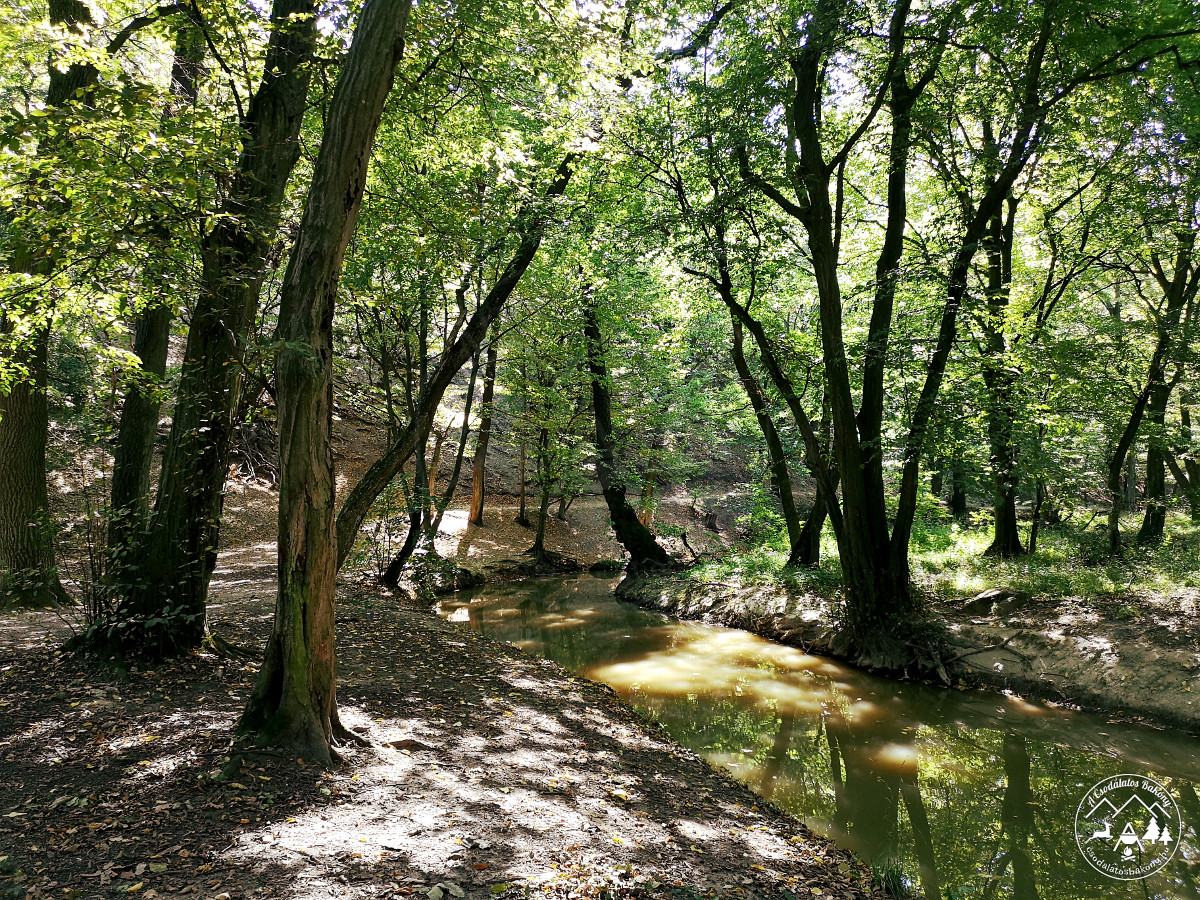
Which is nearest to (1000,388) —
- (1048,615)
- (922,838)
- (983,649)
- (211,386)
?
(1048,615)

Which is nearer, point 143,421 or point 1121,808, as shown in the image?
point 1121,808

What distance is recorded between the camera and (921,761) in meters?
6.20

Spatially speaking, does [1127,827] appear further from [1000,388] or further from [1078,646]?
[1000,388]

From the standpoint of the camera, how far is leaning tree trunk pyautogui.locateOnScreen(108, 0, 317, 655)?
17.5ft

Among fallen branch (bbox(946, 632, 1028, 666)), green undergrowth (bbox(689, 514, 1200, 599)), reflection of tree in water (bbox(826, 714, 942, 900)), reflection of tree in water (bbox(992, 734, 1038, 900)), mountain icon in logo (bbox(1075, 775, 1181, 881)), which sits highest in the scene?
green undergrowth (bbox(689, 514, 1200, 599))

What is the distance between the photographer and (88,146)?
3.86 m

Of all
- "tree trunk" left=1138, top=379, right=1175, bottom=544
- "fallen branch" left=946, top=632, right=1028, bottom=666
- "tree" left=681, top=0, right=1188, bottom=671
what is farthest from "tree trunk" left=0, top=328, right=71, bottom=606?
"tree trunk" left=1138, top=379, right=1175, bottom=544

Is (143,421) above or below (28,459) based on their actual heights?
above

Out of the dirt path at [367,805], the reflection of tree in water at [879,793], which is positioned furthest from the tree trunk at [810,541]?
the dirt path at [367,805]

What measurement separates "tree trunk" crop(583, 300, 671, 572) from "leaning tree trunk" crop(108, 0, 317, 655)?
10.4m

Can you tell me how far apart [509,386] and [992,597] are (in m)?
12.8

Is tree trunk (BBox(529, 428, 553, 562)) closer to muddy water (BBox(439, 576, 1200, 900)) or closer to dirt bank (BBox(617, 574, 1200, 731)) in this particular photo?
muddy water (BBox(439, 576, 1200, 900))

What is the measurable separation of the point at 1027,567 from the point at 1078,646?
3.07 meters

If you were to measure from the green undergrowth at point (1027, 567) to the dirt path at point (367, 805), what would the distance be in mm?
6858
